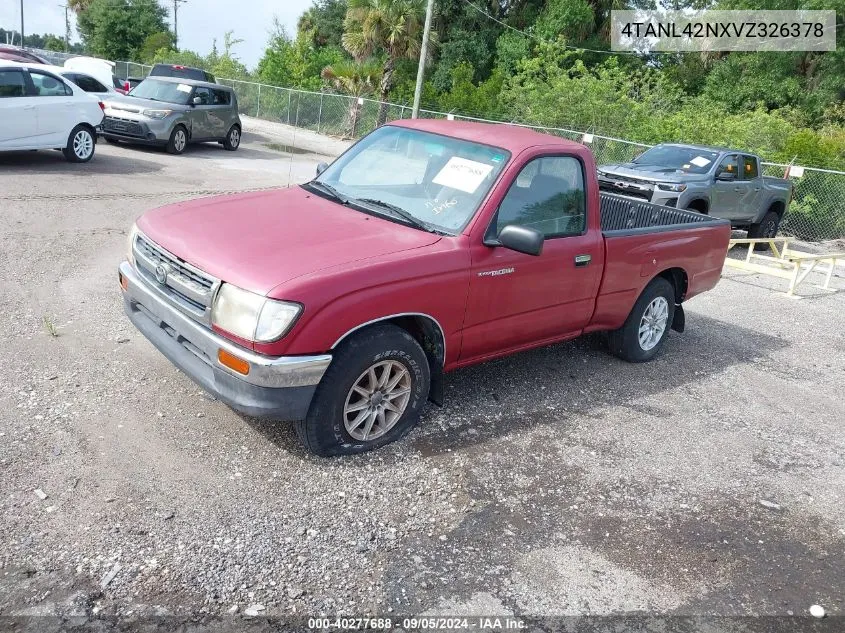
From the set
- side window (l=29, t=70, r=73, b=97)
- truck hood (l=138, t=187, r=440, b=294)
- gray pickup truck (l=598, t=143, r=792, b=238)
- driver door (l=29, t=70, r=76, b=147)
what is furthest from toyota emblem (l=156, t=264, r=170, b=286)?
side window (l=29, t=70, r=73, b=97)

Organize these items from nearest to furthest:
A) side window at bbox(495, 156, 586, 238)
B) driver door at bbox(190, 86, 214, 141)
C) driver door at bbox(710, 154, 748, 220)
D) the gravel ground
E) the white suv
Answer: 1. the gravel ground
2. side window at bbox(495, 156, 586, 238)
3. the white suv
4. driver door at bbox(710, 154, 748, 220)
5. driver door at bbox(190, 86, 214, 141)

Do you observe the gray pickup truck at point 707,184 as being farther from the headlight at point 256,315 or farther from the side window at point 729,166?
the headlight at point 256,315

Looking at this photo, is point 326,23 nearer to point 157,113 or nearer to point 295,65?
point 295,65

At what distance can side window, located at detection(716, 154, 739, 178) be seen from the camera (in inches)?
520

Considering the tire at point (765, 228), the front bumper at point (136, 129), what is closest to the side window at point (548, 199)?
the tire at point (765, 228)

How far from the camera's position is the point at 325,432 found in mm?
4375

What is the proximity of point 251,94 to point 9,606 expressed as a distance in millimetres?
31426

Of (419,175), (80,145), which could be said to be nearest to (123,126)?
(80,145)

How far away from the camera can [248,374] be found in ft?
13.2

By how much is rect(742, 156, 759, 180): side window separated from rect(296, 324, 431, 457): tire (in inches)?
428

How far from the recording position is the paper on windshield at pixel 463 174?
5.06 meters

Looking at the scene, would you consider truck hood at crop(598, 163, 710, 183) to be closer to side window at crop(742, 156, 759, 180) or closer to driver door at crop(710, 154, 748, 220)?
driver door at crop(710, 154, 748, 220)

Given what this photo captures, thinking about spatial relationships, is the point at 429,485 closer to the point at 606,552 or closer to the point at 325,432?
the point at 325,432

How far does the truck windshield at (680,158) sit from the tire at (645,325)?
691cm
